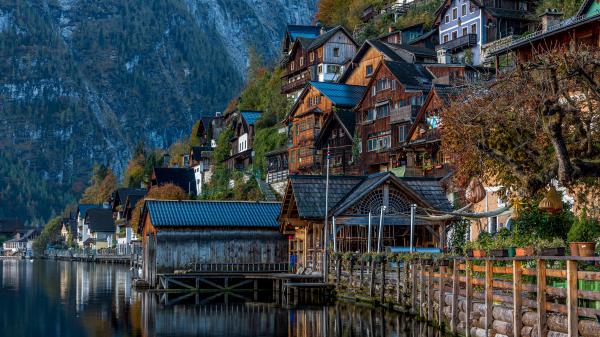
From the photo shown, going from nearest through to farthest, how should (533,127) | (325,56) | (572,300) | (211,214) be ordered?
(572,300)
(533,127)
(211,214)
(325,56)

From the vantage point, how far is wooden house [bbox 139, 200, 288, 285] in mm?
58125

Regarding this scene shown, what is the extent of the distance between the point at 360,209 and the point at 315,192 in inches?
113

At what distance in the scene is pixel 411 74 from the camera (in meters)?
81.7

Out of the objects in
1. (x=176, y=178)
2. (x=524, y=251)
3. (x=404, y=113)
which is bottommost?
(x=524, y=251)

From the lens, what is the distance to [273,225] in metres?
60.7

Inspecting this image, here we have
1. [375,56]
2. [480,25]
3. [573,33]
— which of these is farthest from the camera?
[480,25]

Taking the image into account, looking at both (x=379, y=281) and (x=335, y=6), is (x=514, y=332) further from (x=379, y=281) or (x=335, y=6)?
(x=335, y=6)

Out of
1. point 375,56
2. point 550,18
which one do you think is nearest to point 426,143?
point 550,18

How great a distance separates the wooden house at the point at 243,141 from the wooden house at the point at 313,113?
20.7 m

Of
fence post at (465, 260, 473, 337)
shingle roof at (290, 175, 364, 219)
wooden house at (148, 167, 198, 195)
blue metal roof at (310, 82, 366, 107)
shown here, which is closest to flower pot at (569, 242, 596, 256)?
fence post at (465, 260, 473, 337)

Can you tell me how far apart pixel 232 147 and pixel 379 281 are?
80.1m

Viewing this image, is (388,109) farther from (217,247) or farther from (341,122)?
(217,247)

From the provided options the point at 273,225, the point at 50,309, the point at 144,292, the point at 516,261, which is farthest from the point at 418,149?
the point at 516,261

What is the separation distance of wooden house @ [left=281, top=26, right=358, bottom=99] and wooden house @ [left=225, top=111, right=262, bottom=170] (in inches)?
309
